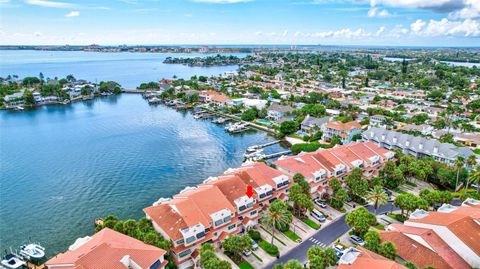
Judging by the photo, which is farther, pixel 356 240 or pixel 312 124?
pixel 312 124

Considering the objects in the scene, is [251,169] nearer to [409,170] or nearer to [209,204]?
[209,204]

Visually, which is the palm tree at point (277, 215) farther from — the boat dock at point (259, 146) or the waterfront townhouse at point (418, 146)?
the waterfront townhouse at point (418, 146)

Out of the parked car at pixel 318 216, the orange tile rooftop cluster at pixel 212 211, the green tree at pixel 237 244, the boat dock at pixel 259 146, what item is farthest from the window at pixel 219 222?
A: the boat dock at pixel 259 146

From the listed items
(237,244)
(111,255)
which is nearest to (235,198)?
(237,244)

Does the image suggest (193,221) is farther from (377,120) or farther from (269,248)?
(377,120)

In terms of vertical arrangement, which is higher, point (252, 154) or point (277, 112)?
point (277, 112)
